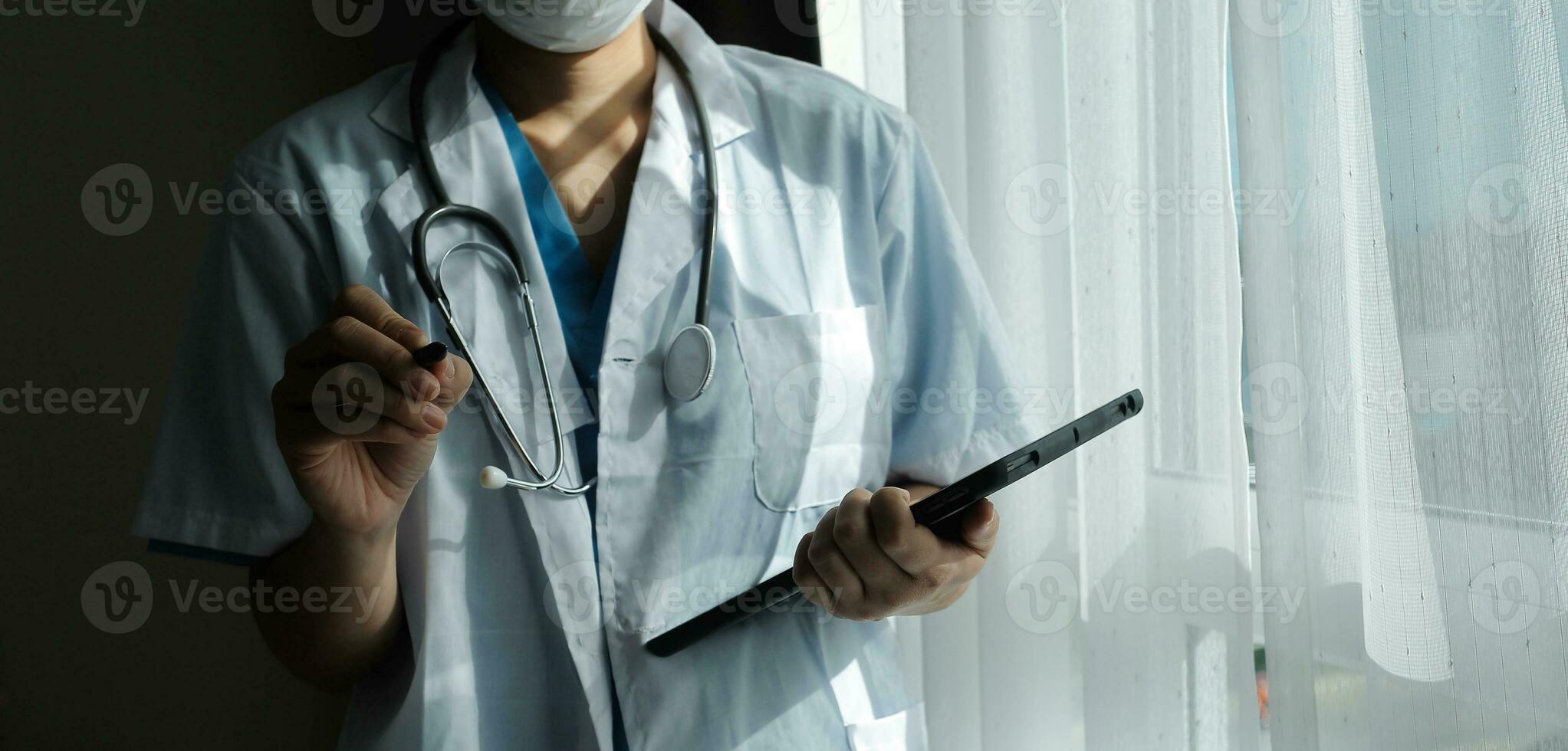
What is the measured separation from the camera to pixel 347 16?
58.6 inches

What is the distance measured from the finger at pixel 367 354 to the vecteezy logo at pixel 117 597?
112cm

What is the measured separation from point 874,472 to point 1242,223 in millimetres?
338

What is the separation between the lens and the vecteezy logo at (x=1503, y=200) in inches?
19.9

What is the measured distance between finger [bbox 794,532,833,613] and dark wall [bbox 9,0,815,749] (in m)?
0.89

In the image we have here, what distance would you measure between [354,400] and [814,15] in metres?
0.85

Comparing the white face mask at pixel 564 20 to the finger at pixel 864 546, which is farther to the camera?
the white face mask at pixel 564 20

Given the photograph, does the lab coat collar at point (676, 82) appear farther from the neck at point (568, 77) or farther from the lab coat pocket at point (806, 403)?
the lab coat pocket at point (806, 403)

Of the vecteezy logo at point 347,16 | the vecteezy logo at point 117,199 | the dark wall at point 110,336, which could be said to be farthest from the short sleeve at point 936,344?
the vecteezy logo at point 117,199

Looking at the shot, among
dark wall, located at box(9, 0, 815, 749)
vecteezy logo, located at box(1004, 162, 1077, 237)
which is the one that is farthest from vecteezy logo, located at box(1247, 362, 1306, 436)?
dark wall, located at box(9, 0, 815, 749)

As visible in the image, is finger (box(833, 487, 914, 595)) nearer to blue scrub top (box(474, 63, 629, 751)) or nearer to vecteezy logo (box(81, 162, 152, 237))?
blue scrub top (box(474, 63, 629, 751))

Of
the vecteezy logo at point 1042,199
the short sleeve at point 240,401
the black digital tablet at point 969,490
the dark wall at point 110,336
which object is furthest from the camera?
the dark wall at point 110,336

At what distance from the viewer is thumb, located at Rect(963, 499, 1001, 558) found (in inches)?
21.5

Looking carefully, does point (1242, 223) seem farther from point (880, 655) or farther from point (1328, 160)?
point (880, 655)

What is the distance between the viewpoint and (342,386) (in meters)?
0.54
